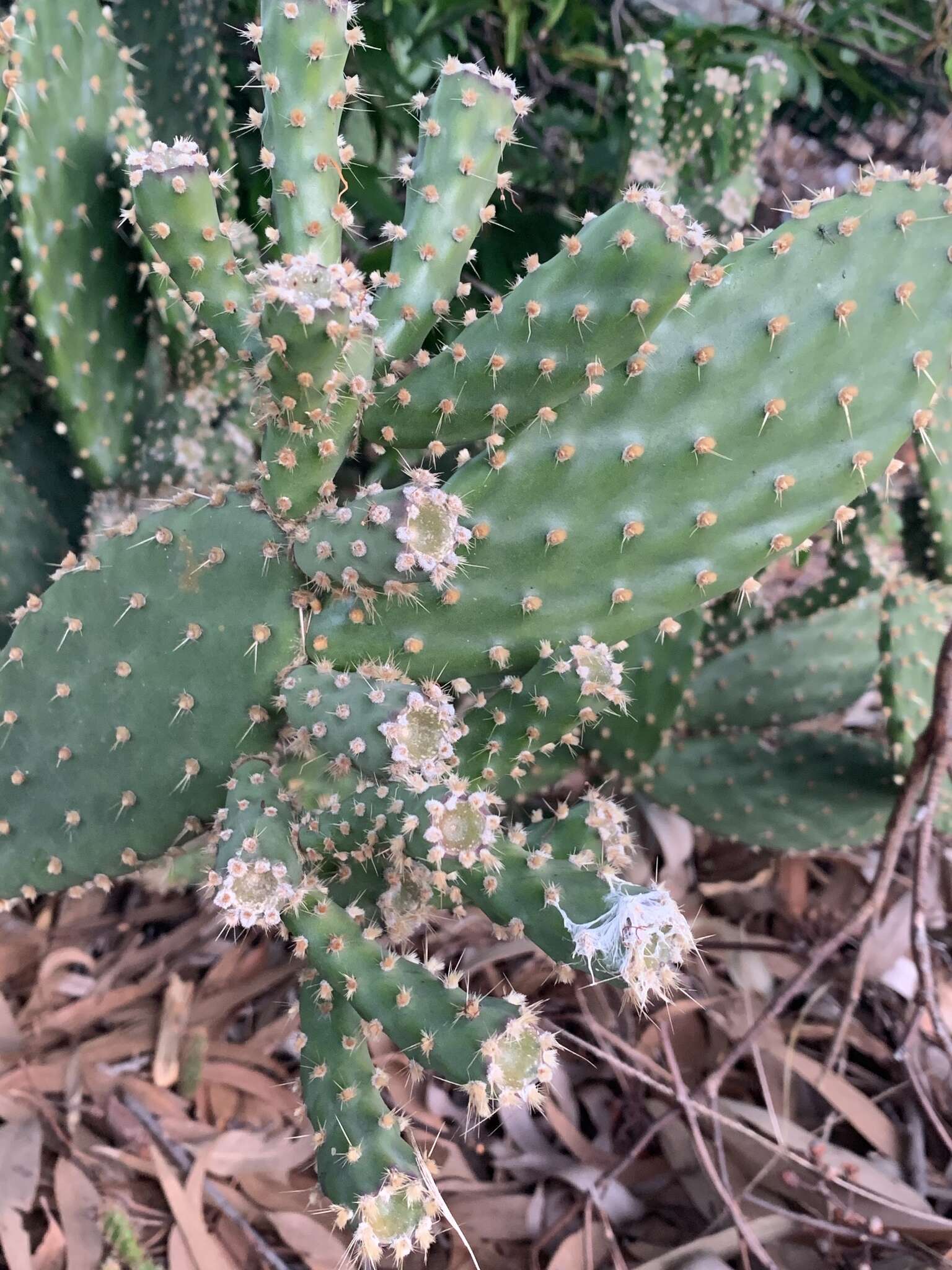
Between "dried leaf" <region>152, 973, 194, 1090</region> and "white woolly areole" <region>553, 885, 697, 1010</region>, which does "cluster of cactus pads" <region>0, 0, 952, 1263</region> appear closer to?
"white woolly areole" <region>553, 885, 697, 1010</region>

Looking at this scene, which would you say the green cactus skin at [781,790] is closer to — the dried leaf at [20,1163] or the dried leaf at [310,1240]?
the dried leaf at [310,1240]

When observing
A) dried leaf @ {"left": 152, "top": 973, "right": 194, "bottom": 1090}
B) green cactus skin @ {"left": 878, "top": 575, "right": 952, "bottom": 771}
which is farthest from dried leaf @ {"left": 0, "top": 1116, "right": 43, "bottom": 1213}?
green cactus skin @ {"left": 878, "top": 575, "right": 952, "bottom": 771}

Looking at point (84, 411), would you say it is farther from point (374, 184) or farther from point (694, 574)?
point (694, 574)

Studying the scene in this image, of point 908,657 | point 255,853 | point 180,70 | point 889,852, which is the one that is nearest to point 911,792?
point 889,852

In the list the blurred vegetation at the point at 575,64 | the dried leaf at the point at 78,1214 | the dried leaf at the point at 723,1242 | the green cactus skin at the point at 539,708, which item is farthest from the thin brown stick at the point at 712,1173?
the blurred vegetation at the point at 575,64

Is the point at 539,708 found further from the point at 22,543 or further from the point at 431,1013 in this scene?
the point at 22,543
